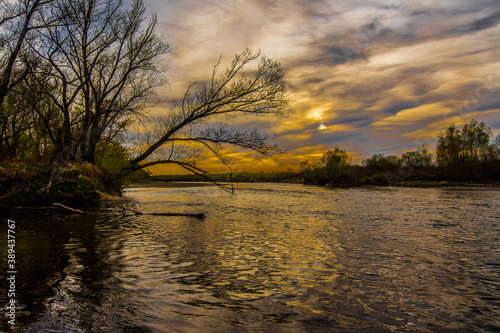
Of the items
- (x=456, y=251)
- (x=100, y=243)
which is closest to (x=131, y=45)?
(x=100, y=243)

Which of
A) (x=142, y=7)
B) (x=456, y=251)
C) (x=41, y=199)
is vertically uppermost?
(x=142, y=7)

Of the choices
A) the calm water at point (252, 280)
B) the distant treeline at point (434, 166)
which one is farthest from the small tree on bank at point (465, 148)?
the calm water at point (252, 280)

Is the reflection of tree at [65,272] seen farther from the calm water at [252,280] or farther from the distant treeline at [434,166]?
the distant treeline at [434,166]

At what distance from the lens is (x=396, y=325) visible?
4137 millimetres

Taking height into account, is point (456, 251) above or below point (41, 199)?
below

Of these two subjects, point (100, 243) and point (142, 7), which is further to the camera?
point (142, 7)

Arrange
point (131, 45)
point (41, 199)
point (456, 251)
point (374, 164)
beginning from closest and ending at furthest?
point (456, 251), point (41, 199), point (131, 45), point (374, 164)

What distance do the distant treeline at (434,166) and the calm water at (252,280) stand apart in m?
51.9

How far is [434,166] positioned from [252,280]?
67.3 m

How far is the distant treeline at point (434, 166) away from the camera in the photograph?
55.0m

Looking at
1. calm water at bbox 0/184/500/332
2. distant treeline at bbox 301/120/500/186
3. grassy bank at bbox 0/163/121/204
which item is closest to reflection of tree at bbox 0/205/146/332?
calm water at bbox 0/184/500/332

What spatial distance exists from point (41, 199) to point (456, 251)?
19330 millimetres

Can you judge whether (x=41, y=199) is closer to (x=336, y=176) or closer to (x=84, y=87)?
(x=84, y=87)

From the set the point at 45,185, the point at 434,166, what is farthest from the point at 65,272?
the point at 434,166
